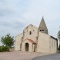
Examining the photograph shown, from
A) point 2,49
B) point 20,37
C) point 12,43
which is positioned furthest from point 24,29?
point 2,49

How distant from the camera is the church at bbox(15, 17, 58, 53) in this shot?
63.2 meters

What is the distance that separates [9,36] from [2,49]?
600 inches

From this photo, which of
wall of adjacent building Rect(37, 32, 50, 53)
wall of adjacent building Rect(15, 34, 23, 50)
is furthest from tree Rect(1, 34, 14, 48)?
wall of adjacent building Rect(37, 32, 50, 53)

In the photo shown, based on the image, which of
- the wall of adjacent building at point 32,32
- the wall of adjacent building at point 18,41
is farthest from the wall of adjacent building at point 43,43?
the wall of adjacent building at point 18,41

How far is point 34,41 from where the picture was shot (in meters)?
65.2

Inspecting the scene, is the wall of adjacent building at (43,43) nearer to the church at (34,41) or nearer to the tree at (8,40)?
the church at (34,41)

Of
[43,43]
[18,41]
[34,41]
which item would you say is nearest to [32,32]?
[34,41]

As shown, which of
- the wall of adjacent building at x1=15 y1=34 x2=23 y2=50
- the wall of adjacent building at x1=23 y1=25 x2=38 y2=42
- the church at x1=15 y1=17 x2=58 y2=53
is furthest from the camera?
the wall of adjacent building at x1=15 y1=34 x2=23 y2=50

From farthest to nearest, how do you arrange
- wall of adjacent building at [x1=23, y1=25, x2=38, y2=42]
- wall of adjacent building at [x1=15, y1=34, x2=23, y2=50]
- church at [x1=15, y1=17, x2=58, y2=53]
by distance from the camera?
wall of adjacent building at [x1=15, y1=34, x2=23, y2=50]
wall of adjacent building at [x1=23, y1=25, x2=38, y2=42]
church at [x1=15, y1=17, x2=58, y2=53]

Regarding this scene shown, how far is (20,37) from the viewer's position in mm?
67875

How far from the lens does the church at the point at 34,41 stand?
63156 mm

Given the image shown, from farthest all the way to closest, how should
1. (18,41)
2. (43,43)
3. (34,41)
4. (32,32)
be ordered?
(18,41), (32,32), (34,41), (43,43)

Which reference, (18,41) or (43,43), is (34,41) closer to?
(43,43)

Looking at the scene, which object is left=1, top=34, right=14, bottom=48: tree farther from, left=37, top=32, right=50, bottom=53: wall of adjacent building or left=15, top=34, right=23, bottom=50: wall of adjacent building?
left=37, top=32, right=50, bottom=53: wall of adjacent building
